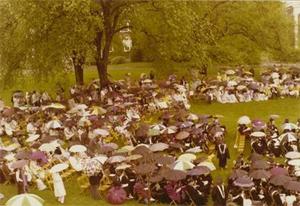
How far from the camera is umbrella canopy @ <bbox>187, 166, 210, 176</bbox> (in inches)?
565

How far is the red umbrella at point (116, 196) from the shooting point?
14.9 metres

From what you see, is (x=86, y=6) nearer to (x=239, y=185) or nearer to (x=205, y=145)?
(x=205, y=145)

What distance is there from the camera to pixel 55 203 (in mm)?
15383

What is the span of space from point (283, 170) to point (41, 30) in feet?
42.8

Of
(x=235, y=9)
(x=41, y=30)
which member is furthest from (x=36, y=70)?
(x=235, y=9)

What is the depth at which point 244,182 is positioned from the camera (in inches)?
546

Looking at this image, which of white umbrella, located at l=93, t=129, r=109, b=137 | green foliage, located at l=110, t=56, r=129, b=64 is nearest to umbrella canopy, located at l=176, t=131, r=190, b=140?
white umbrella, located at l=93, t=129, r=109, b=137

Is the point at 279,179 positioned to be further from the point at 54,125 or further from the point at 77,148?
the point at 54,125

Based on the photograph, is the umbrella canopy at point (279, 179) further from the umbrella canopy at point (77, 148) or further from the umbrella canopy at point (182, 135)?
the umbrella canopy at point (77, 148)

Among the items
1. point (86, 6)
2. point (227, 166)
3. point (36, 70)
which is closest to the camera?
point (227, 166)

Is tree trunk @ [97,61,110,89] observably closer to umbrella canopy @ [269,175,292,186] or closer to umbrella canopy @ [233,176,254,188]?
umbrella canopy @ [233,176,254,188]

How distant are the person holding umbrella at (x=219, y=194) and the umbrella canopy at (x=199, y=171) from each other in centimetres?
44

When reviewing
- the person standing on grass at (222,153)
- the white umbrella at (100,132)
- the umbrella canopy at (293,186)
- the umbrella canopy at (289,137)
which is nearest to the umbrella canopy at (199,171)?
the umbrella canopy at (293,186)

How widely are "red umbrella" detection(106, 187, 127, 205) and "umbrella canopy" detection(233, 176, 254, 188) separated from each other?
309 cm
